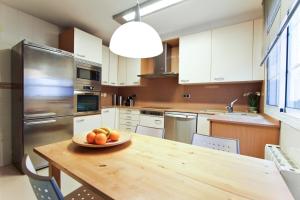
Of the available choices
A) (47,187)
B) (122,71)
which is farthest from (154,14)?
(47,187)

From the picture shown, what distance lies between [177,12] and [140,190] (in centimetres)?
247

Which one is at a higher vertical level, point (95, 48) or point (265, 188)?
point (95, 48)

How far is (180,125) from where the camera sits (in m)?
2.74

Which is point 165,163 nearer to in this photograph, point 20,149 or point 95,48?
point 20,149

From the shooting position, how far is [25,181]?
1.91 meters

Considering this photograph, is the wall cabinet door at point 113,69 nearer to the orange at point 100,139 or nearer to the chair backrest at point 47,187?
the orange at point 100,139

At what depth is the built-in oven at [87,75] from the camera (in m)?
2.70

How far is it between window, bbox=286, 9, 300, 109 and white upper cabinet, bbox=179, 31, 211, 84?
1.33 m

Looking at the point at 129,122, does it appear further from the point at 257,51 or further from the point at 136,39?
the point at 257,51

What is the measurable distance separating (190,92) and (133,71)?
136 centimetres

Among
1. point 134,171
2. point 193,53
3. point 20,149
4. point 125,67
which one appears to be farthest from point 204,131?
point 20,149

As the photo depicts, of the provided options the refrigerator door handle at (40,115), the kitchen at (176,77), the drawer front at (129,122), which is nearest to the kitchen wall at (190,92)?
the kitchen at (176,77)

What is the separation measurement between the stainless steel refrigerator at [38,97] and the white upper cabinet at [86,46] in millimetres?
293

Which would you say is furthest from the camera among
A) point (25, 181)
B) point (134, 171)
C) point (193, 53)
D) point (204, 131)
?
point (193, 53)
